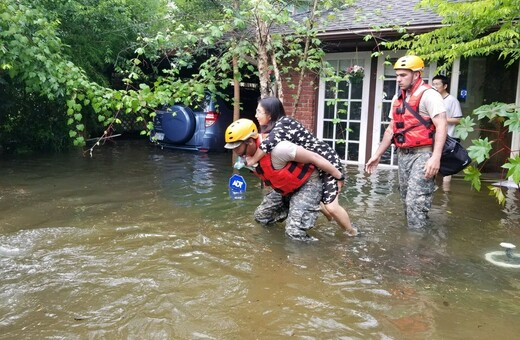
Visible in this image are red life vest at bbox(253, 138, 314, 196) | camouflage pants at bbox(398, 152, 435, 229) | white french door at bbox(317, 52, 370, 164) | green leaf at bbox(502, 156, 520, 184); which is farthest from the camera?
white french door at bbox(317, 52, 370, 164)

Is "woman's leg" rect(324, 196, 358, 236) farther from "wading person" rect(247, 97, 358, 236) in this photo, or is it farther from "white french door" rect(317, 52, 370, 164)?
"white french door" rect(317, 52, 370, 164)

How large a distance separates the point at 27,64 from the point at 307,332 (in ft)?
19.0

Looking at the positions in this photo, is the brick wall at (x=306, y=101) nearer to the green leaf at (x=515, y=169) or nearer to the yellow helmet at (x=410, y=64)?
the yellow helmet at (x=410, y=64)

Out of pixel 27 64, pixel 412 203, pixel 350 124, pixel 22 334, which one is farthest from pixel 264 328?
pixel 350 124

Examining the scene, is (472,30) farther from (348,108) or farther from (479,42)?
(348,108)

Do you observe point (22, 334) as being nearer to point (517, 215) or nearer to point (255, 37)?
point (255, 37)

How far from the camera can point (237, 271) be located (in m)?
4.18

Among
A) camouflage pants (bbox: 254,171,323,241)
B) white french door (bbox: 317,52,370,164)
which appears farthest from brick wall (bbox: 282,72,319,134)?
camouflage pants (bbox: 254,171,323,241)

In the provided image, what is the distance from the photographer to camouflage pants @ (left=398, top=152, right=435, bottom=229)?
16.5 feet

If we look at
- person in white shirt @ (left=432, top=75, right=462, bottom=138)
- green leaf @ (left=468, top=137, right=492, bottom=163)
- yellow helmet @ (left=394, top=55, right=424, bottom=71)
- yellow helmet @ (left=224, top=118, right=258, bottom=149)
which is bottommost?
green leaf @ (left=468, top=137, right=492, bottom=163)

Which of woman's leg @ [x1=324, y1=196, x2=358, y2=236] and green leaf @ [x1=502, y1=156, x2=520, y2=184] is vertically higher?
green leaf @ [x1=502, y1=156, x2=520, y2=184]

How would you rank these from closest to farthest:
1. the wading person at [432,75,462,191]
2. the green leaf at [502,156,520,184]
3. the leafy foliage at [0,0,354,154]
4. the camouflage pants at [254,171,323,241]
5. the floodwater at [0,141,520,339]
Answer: the floodwater at [0,141,520,339], the green leaf at [502,156,520,184], the camouflage pants at [254,171,323,241], the leafy foliage at [0,0,354,154], the wading person at [432,75,462,191]

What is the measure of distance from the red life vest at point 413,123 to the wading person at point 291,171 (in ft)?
2.94

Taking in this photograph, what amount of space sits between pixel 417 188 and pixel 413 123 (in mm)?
658
